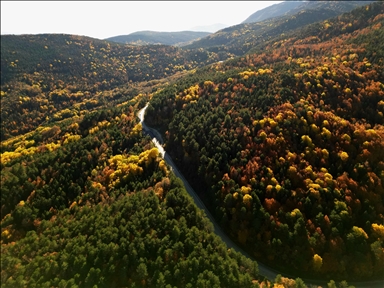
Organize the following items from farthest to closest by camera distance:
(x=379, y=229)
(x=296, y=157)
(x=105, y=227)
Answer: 1. (x=296, y=157)
2. (x=379, y=229)
3. (x=105, y=227)

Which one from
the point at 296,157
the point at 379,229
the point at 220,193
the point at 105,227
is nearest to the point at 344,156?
the point at 296,157

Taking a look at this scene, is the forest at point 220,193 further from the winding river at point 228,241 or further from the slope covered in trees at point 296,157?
the winding river at point 228,241

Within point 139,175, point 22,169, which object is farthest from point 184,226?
point 22,169

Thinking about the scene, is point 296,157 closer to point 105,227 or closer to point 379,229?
point 379,229

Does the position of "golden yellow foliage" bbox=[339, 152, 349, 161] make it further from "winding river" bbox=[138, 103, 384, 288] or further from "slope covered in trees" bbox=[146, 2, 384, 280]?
"winding river" bbox=[138, 103, 384, 288]

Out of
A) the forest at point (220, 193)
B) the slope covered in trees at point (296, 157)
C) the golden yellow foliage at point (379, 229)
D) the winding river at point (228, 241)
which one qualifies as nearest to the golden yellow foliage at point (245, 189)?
the slope covered in trees at point (296, 157)

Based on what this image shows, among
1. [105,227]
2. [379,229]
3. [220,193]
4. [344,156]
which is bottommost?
[379,229]

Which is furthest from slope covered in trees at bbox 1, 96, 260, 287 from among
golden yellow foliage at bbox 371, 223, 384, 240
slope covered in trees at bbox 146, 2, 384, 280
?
golden yellow foliage at bbox 371, 223, 384, 240
